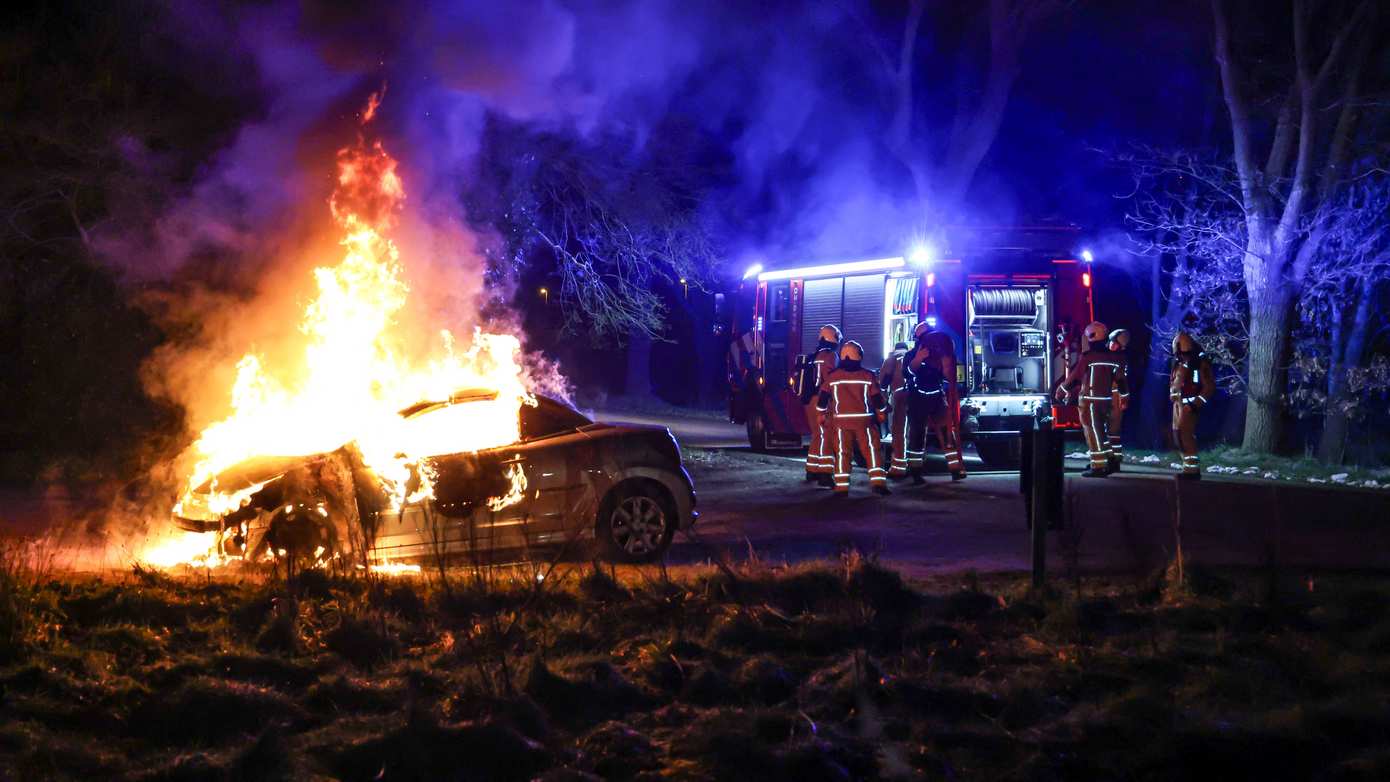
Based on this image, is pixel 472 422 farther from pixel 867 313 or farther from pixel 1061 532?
pixel 867 313

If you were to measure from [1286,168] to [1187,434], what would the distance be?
649 cm

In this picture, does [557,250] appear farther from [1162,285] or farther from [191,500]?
[1162,285]

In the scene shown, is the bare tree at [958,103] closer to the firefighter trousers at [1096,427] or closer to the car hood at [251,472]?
the firefighter trousers at [1096,427]

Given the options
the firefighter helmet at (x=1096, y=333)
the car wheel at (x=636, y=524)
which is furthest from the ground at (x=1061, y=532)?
the firefighter helmet at (x=1096, y=333)

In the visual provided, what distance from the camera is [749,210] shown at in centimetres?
2266

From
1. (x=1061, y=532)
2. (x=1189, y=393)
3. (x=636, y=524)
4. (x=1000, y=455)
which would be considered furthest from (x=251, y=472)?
(x=1189, y=393)

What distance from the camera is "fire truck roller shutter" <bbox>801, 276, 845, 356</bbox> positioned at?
16844 millimetres

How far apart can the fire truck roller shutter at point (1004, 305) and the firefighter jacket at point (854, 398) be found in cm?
251

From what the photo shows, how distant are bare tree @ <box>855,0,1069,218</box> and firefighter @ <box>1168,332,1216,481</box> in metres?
7.57

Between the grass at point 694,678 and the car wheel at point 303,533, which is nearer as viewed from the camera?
the grass at point 694,678

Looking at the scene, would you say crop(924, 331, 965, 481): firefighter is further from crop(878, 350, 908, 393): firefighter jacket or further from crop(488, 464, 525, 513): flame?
crop(488, 464, 525, 513): flame

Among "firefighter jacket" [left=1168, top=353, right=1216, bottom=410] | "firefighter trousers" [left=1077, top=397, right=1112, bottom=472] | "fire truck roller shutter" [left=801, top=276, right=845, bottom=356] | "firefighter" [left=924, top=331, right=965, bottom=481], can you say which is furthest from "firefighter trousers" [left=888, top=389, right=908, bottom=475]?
"firefighter jacket" [left=1168, top=353, right=1216, bottom=410]

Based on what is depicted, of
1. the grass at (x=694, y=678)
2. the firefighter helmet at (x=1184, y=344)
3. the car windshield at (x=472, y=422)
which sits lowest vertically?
the grass at (x=694, y=678)

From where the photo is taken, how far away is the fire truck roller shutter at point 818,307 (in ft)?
55.3
